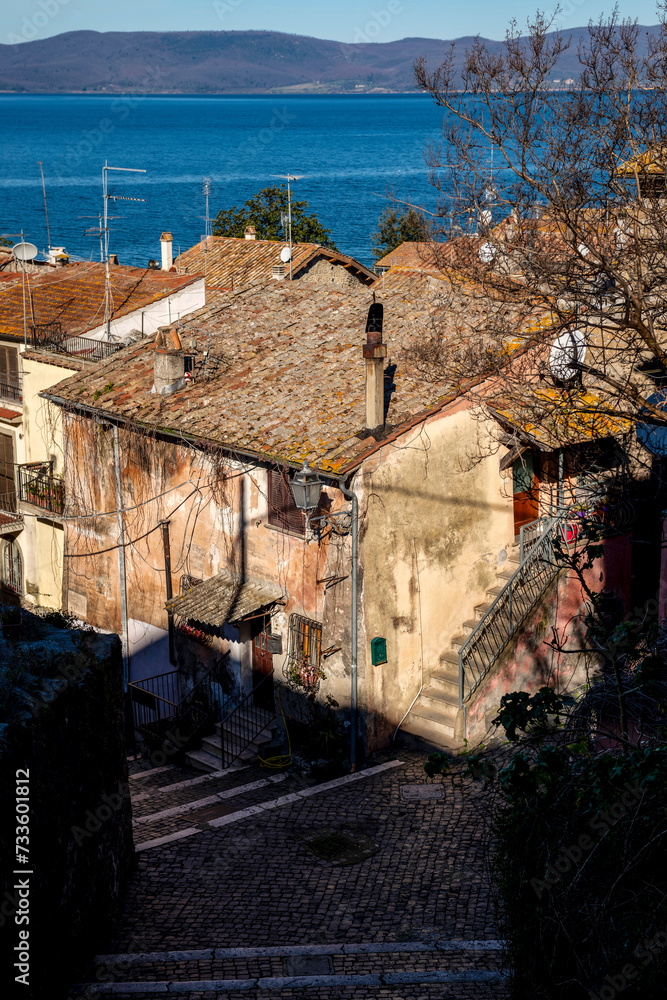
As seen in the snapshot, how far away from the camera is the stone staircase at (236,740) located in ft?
59.4

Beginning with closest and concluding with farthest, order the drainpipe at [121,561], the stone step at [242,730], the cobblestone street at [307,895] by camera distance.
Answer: the cobblestone street at [307,895]
the stone step at [242,730]
the drainpipe at [121,561]

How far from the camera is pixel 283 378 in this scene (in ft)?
62.5

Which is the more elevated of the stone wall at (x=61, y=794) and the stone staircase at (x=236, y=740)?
the stone wall at (x=61, y=794)

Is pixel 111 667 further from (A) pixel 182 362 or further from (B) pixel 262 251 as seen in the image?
(B) pixel 262 251

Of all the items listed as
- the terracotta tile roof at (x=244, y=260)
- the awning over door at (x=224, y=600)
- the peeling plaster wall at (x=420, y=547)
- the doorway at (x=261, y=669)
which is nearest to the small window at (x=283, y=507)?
the awning over door at (x=224, y=600)

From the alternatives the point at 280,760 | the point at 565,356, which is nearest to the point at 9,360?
the point at 280,760

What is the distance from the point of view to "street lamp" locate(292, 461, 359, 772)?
611 inches

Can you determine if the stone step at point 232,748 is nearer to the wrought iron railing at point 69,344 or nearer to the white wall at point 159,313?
the wrought iron railing at point 69,344

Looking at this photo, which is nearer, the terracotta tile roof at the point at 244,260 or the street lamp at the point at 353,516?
A: the street lamp at the point at 353,516

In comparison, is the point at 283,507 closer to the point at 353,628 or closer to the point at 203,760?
the point at 353,628

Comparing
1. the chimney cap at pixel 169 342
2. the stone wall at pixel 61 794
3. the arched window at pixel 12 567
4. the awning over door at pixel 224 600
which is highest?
the chimney cap at pixel 169 342

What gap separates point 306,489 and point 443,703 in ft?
14.5

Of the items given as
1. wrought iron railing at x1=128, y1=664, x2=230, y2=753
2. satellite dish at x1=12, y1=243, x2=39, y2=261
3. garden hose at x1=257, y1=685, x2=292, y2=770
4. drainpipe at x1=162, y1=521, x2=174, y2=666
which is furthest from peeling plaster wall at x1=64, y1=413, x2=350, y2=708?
satellite dish at x1=12, y1=243, x2=39, y2=261

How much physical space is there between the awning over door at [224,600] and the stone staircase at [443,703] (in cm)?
293
